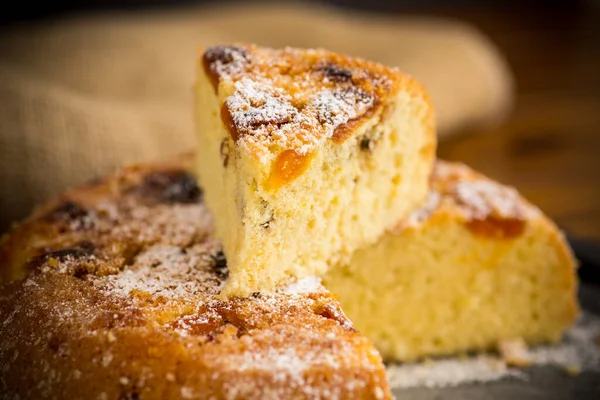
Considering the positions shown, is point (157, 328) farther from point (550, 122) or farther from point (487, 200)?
point (550, 122)

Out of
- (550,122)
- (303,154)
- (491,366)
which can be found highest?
(303,154)

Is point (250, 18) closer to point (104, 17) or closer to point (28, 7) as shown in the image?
point (104, 17)

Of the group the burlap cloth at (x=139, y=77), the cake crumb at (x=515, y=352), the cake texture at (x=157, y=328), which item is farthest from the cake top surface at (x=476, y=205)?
the burlap cloth at (x=139, y=77)

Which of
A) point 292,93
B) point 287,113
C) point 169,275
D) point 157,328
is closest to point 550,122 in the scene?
point 292,93

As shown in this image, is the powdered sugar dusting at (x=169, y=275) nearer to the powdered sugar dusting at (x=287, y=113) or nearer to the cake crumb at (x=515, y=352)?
the powdered sugar dusting at (x=287, y=113)

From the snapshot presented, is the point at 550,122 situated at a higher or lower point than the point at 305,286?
lower

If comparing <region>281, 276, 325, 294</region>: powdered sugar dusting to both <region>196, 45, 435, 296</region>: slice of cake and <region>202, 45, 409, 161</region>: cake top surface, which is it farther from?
<region>202, 45, 409, 161</region>: cake top surface

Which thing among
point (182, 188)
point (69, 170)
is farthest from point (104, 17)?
point (182, 188)
